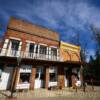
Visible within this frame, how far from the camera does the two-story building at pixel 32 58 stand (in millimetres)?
14012

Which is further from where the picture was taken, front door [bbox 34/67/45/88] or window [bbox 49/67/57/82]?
window [bbox 49/67/57/82]

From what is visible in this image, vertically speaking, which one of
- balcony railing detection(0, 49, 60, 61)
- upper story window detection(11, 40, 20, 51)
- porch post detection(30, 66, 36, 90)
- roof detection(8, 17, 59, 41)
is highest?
roof detection(8, 17, 59, 41)

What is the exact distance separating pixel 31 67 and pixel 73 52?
29.1 ft

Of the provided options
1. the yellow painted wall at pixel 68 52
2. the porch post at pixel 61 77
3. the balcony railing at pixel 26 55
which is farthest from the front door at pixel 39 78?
the yellow painted wall at pixel 68 52

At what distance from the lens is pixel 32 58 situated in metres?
15.4

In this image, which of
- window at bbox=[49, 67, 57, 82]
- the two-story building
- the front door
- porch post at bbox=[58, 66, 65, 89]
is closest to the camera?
the two-story building

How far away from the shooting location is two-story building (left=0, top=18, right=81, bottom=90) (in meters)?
14.0

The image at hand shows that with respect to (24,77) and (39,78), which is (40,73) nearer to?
(39,78)

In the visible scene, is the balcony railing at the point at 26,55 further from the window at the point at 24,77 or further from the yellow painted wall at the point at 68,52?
the window at the point at 24,77

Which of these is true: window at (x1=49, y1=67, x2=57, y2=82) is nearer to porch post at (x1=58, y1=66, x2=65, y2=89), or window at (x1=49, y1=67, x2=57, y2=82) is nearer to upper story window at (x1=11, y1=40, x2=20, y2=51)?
porch post at (x1=58, y1=66, x2=65, y2=89)

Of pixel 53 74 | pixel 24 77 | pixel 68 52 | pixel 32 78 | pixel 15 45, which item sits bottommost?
pixel 32 78

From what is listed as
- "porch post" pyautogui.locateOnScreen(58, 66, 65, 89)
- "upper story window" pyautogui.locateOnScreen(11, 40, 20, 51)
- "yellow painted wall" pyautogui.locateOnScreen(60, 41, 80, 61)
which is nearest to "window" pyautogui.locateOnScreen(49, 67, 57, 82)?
"porch post" pyautogui.locateOnScreen(58, 66, 65, 89)

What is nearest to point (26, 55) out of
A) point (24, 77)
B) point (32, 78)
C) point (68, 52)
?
point (24, 77)

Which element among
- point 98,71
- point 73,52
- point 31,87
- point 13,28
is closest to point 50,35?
point 73,52
